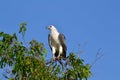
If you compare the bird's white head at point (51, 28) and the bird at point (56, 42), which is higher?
the bird's white head at point (51, 28)

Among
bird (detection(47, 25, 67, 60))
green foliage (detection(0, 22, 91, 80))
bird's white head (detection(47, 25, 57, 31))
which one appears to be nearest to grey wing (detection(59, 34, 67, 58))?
bird (detection(47, 25, 67, 60))

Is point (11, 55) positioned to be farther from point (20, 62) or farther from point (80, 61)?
point (80, 61)

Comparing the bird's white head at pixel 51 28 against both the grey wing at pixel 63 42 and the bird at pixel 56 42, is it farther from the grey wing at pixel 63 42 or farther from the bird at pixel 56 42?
the grey wing at pixel 63 42

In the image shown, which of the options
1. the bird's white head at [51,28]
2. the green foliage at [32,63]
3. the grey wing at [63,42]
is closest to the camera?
the green foliage at [32,63]

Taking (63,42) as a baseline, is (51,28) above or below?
above

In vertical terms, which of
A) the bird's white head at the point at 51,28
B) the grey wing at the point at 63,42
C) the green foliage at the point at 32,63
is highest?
the bird's white head at the point at 51,28

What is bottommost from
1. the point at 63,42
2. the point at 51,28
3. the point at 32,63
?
the point at 32,63

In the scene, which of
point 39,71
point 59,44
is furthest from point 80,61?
point 59,44

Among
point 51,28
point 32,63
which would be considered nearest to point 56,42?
point 51,28

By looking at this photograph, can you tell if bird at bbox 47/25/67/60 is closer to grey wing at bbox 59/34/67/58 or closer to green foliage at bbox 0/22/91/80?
grey wing at bbox 59/34/67/58

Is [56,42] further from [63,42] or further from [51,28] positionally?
[51,28]

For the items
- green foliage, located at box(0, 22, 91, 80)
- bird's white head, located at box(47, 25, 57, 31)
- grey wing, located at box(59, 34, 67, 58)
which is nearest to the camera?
green foliage, located at box(0, 22, 91, 80)

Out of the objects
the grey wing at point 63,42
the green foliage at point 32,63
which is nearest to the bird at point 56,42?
the grey wing at point 63,42

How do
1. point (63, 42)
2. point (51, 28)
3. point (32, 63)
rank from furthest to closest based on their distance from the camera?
1. point (51, 28)
2. point (63, 42)
3. point (32, 63)
